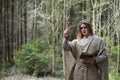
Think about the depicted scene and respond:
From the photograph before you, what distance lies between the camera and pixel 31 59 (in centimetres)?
1199

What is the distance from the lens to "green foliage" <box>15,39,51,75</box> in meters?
12.0

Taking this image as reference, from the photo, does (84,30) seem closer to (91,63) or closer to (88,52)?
(88,52)

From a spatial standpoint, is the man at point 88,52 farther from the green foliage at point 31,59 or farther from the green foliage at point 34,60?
the green foliage at point 31,59

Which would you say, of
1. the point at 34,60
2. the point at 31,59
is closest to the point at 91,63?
the point at 31,59

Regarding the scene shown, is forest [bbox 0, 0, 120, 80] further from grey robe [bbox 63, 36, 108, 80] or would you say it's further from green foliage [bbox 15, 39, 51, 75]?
grey robe [bbox 63, 36, 108, 80]

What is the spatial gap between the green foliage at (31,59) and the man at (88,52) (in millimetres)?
7787

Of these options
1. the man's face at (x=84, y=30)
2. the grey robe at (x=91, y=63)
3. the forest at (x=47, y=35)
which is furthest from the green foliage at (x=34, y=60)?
the man's face at (x=84, y=30)

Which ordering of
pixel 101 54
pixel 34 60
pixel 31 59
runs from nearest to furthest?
pixel 101 54, pixel 31 59, pixel 34 60

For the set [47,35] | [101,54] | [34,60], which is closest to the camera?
[101,54]

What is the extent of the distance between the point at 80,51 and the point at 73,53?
0.11 meters

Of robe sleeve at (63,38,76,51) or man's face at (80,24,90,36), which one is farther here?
man's face at (80,24,90,36)

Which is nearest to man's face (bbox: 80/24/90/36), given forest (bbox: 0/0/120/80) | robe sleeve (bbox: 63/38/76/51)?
robe sleeve (bbox: 63/38/76/51)

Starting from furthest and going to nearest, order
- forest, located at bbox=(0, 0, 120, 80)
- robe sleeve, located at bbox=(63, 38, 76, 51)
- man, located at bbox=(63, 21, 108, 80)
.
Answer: forest, located at bbox=(0, 0, 120, 80) → man, located at bbox=(63, 21, 108, 80) → robe sleeve, located at bbox=(63, 38, 76, 51)

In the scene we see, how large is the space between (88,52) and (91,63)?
0.16 metres
